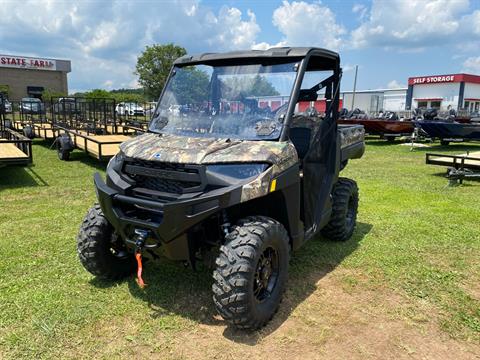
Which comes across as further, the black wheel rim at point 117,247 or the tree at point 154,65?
the tree at point 154,65

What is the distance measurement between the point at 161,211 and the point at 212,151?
0.59 m

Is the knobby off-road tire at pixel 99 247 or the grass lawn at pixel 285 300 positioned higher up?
the knobby off-road tire at pixel 99 247

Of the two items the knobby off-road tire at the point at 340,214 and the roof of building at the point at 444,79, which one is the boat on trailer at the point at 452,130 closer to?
the knobby off-road tire at the point at 340,214

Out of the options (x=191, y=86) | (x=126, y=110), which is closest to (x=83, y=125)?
(x=126, y=110)

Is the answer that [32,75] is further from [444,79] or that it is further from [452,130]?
[452,130]

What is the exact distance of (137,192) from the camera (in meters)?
3.16

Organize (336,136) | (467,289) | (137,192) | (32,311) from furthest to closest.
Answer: (336,136) < (467,289) < (32,311) < (137,192)

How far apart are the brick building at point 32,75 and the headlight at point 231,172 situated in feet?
226

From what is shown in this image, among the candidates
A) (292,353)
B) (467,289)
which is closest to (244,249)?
(292,353)

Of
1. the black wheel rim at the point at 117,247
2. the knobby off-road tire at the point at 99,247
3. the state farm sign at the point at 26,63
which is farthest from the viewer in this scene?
the state farm sign at the point at 26,63

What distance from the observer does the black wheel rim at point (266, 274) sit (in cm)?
317

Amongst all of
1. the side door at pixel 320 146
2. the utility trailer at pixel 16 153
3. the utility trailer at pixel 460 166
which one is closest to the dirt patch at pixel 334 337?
the side door at pixel 320 146

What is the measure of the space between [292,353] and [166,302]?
1191mm

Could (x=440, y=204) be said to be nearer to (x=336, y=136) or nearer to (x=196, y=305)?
(x=336, y=136)
